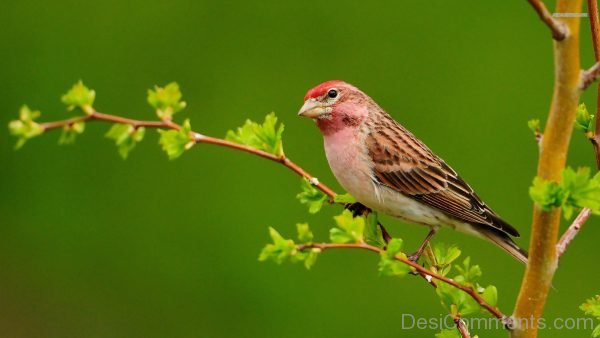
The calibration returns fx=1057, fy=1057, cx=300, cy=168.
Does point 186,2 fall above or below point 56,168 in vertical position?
above

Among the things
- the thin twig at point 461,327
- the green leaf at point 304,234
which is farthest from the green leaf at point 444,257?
the green leaf at point 304,234

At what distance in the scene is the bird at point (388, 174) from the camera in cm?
400

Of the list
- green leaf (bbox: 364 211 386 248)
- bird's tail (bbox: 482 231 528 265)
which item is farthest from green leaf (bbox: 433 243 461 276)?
bird's tail (bbox: 482 231 528 265)

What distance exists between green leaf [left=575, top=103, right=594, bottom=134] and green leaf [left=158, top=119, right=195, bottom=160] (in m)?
1.05

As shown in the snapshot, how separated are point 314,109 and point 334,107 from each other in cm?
11

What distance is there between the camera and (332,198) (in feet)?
10.2

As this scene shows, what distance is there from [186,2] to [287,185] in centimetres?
168

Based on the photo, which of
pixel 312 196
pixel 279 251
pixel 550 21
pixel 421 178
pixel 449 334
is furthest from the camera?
pixel 421 178

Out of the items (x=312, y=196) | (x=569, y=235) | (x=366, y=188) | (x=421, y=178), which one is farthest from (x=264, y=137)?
(x=421, y=178)

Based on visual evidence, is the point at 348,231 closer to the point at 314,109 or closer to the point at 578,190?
the point at 578,190

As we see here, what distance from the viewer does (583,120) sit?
2.86 meters

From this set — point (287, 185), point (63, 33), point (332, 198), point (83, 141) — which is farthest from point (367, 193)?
point (63, 33)

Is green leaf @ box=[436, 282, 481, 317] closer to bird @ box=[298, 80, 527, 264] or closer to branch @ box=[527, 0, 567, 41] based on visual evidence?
branch @ box=[527, 0, 567, 41]

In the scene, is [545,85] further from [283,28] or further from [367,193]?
[367,193]
